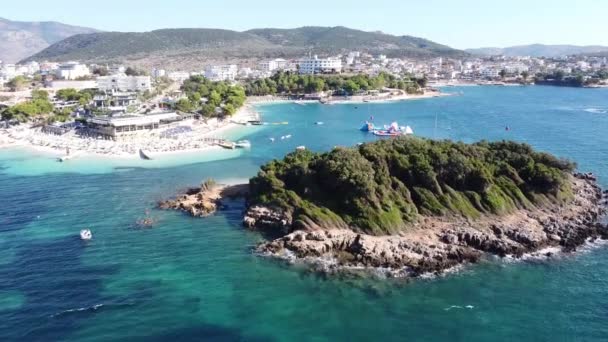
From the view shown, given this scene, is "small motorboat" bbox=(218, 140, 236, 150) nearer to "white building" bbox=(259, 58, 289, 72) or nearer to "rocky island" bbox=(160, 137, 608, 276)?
"rocky island" bbox=(160, 137, 608, 276)

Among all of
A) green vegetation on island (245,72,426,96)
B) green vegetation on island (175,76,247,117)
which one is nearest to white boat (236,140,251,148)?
green vegetation on island (175,76,247,117)

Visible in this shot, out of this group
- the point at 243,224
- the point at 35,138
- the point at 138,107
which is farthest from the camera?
the point at 138,107

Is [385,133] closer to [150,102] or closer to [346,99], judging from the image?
[150,102]

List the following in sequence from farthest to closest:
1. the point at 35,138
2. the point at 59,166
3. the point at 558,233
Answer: the point at 35,138, the point at 59,166, the point at 558,233

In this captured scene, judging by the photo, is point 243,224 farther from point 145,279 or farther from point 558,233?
point 558,233

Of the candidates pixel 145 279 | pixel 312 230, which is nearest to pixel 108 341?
pixel 145 279

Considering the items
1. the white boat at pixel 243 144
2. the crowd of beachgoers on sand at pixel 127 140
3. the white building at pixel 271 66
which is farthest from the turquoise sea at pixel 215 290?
the white building at pixel 271 66
